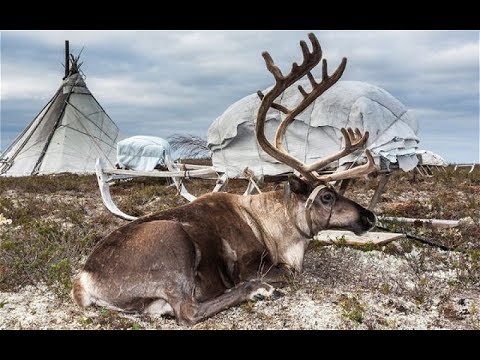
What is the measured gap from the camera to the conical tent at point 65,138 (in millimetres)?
21734

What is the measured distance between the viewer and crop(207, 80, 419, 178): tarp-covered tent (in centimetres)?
795

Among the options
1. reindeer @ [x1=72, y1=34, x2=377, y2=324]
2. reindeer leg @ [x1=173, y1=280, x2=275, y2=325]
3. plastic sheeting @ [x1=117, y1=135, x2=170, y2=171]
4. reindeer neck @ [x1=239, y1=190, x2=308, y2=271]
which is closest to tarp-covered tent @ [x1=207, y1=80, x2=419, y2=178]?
reindeer @ [x1=72, y1=34, x2=377, y2=324]

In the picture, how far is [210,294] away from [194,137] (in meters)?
5.79

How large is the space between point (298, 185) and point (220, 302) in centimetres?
153

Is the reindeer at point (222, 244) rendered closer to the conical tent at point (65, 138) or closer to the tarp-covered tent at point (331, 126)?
the tarp-covered tent at point (331, 126)

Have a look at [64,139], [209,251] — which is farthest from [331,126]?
[64,139]

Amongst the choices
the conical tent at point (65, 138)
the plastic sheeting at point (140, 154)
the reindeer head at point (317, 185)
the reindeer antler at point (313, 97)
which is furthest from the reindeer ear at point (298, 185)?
the conical tent at point (65, 138)

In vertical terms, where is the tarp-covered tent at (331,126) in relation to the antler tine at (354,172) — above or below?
above

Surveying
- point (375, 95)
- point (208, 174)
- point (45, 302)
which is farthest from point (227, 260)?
point (208, 174)

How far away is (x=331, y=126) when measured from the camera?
319 inches

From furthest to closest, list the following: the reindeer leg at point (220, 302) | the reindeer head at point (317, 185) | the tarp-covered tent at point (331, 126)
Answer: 1. the tarp-covered tent at point (331, 126)
2. the reindeer head at point (317, 185)
3. the reindeer leg at point (220, 302)

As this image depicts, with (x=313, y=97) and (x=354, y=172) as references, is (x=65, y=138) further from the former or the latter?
(x=354, y=172)

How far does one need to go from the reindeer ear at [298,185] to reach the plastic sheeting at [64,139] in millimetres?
16718

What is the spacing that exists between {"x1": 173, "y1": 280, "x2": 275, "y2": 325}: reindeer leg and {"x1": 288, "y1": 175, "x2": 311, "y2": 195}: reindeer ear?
107 cm
